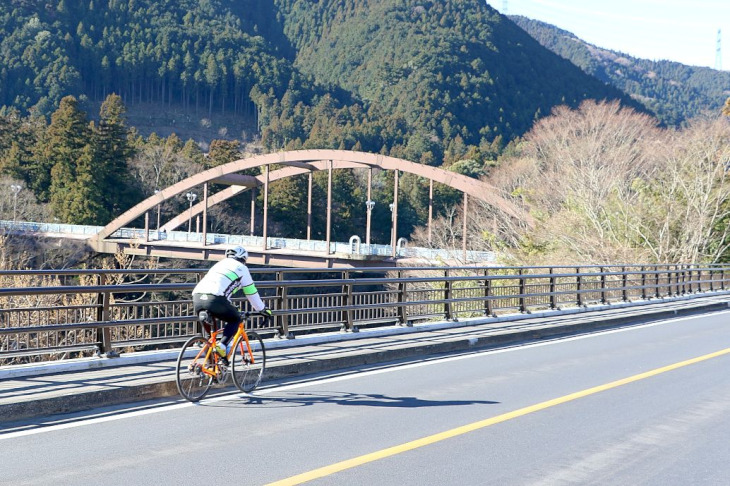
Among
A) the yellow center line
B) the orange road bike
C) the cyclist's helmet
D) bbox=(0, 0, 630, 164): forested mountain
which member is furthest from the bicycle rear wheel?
bbox=(0, 0, 630, 164): forested mountain

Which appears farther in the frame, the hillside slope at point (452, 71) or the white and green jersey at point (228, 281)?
the hillside slope at point (452, 71)

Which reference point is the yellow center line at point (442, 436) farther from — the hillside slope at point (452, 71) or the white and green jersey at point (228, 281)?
the hillside slope at point (452, 71)

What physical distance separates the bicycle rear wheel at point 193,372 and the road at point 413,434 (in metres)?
0.17

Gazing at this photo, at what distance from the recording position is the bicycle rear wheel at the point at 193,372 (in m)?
7.72

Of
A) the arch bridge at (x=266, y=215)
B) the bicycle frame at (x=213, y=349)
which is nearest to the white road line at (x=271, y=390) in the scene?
the bicycle frame at (x=213, y=349)

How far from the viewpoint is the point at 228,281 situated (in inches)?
304

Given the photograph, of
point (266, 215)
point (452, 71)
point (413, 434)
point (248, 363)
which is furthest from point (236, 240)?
point (452, 71)

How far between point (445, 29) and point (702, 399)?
17242 centimetres

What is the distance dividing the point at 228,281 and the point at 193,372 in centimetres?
103

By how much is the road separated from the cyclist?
0.93 m

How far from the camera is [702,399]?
8484mm

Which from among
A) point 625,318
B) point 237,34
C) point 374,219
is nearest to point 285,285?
point 625,318

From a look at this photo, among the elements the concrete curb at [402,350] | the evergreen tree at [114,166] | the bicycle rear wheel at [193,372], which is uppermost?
the evergreen tree at [114,166]

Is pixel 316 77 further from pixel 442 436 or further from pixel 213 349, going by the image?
pixel 442 436
